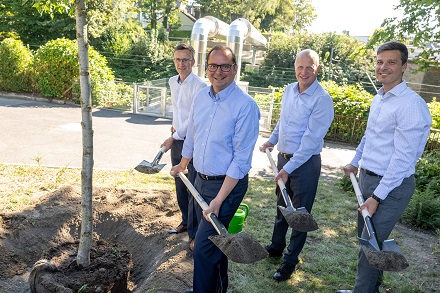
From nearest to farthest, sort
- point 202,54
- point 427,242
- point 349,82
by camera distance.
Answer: point 427,242 < point 202,54 < point 349,82

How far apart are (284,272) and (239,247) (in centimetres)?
144

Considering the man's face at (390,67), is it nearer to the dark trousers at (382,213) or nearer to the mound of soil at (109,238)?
the dark trousers at (382,213)


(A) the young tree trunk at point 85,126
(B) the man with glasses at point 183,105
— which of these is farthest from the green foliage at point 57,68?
(A) the young tree trunk at point 85,126

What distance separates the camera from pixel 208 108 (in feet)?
10.3

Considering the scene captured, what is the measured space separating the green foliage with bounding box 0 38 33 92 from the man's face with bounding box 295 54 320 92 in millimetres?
13854

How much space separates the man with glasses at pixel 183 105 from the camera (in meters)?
4.23

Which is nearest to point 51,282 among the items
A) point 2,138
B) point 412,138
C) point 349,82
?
point 412,138

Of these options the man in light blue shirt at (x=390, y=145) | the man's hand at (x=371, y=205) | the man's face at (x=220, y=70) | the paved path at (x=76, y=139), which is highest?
the man's face at (x=220, y=70)

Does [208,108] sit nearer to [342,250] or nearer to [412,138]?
[412,138]

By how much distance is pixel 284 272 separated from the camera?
13.0 ft

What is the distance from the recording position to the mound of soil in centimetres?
375

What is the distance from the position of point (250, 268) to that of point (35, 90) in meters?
13.7

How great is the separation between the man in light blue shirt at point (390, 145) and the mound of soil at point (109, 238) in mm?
1813

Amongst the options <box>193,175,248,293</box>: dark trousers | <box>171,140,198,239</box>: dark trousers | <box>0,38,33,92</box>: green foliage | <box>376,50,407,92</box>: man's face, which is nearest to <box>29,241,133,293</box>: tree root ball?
<box>171,140,198,239</box>: dark trousers
